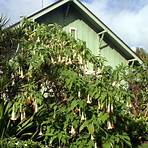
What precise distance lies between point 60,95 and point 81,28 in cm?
1303

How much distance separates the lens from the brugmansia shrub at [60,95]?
341 inches

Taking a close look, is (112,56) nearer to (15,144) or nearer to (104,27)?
(104,27)

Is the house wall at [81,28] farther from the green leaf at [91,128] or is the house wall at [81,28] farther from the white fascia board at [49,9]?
the green leaf at [91,128]

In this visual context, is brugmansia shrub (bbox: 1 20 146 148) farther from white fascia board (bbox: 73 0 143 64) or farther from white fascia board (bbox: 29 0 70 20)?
white fascia board (bbox: 73 0 143 64)

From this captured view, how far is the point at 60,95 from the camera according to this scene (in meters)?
9.93

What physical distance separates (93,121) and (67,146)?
2.46 ft

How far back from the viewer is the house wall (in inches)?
850

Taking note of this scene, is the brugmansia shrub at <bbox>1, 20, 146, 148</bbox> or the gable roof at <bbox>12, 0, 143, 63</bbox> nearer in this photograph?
the brugmansia shrub at <bbox>1, 20, 146, 148</bbox>

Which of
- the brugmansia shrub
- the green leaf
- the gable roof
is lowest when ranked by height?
the green leaf

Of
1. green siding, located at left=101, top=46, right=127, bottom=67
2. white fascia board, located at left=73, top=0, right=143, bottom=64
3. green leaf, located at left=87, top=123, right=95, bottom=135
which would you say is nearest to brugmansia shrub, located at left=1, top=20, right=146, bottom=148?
green leaf, located at left=87, top=123, right=95, bottom=135

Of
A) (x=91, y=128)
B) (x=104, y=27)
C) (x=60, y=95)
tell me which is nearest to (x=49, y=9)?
(x=104, y=27)

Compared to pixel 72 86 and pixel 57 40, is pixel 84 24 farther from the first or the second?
pixel 72 86

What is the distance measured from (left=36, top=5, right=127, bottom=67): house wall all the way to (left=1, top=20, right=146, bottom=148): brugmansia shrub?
1054 centimetres

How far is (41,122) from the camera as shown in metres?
9.28
